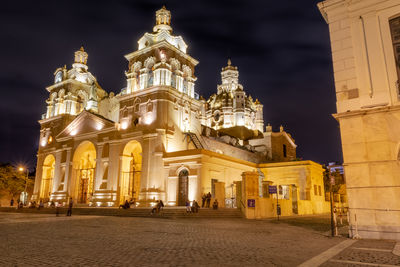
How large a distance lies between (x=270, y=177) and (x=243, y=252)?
30.4 m

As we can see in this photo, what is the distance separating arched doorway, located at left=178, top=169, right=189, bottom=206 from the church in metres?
0.10

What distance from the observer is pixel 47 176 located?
42.6 m

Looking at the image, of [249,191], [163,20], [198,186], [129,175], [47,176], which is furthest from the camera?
[47,176]

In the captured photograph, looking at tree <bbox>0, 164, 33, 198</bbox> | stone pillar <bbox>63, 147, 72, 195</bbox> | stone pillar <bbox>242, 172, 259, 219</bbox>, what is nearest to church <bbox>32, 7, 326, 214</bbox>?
stone pillar <bbox>63, 147, 72, 195</bbox>

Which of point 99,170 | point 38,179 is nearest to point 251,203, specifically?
point 99,170

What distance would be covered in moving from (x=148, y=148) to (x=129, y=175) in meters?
5.17

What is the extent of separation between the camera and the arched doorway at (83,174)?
124 ft

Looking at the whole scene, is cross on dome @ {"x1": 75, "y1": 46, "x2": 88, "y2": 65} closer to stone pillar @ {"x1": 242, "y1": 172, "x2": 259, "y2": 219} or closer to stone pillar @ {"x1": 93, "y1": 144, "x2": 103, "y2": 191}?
stone pillar @ {"x1": 93, "y1": 144, "x2": 103, "y2": 191}

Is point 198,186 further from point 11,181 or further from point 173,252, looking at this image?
point 11,181

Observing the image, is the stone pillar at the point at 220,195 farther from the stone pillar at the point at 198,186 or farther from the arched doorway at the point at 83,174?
the arched doorway at the point at 83,174

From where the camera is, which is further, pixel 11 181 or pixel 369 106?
pixel 11 181

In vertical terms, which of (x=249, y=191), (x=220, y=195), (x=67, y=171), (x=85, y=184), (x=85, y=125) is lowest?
(x=220, y=195)

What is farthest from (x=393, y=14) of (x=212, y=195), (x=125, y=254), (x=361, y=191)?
(x=212, y=195)

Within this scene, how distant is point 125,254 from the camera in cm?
725
